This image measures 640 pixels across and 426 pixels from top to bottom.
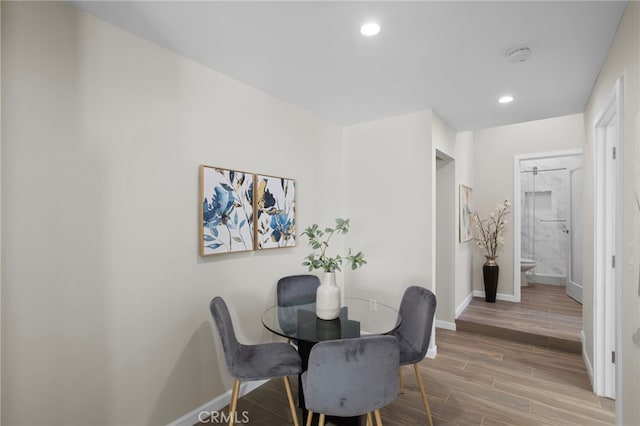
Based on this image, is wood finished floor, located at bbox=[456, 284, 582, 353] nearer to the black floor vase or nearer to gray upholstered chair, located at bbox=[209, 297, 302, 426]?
the black floor vase

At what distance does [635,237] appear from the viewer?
1550 millimetres

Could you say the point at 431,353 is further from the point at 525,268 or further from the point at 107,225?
the point at 525,268

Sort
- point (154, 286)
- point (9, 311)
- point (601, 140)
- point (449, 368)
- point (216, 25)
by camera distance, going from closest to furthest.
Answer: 1. point (9, 311)
2. point (216, 25)
3. point (154, 286)
4. point (601, 140)
5. point (449, 368)

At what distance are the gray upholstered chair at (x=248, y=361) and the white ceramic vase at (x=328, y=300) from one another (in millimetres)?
353

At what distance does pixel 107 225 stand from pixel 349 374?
1.58 m

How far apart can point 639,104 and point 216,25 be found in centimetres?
225

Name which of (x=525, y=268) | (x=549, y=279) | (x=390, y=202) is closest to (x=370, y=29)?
(x=390, y=202)

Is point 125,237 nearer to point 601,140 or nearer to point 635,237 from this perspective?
point 635,237

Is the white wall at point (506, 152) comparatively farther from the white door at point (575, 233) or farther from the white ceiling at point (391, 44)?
the white ceiling at point (391, 44)

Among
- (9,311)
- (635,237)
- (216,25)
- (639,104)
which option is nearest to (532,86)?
(639,104)

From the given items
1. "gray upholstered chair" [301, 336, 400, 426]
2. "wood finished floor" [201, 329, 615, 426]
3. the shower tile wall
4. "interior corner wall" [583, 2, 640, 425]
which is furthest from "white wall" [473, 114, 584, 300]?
"gray upholstered chair" [301, 336, 400, 426]

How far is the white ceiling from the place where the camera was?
1.71 m

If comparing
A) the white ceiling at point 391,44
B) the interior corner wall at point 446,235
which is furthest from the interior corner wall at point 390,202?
the interior corner wall at point 446,235

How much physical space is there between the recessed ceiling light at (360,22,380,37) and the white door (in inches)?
189
